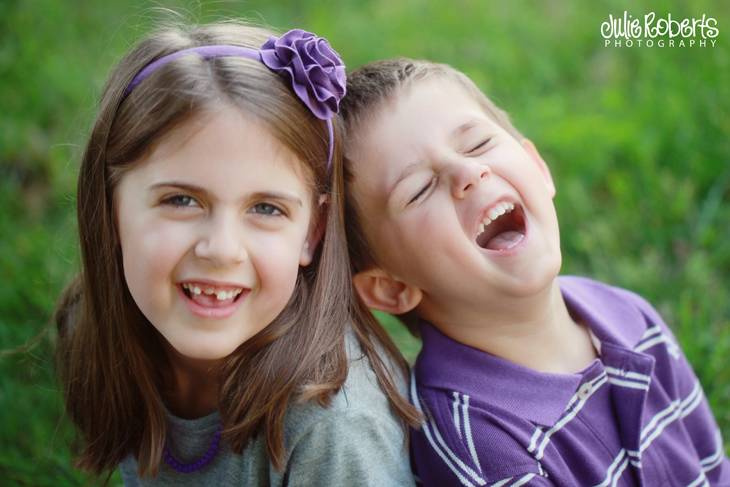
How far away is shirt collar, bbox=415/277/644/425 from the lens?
76.2 inches

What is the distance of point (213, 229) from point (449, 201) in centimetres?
58

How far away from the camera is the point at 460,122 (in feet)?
6.59

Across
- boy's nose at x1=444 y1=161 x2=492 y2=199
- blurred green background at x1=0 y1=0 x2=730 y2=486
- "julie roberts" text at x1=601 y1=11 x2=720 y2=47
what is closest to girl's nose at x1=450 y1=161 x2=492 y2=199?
boy's nose at x1=444 y1=161 x2=492 y2=199

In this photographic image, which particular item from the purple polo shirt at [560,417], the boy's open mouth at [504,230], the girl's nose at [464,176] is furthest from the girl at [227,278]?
the boy's open mouth at [504,230]

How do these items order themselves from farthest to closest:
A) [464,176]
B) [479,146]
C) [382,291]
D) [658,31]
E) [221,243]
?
1. [658,31]
2. [382,291]
3. [479,146]
4. [464,176]
5. [221,243]

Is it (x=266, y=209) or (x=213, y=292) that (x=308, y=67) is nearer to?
(x=266, y=209)

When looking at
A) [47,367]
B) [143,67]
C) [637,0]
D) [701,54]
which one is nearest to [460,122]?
[143,67]

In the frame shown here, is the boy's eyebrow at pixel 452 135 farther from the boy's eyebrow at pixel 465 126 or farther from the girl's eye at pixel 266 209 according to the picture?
the girl's eye at pixel 266 209

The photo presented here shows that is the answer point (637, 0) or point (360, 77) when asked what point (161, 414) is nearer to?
point (360, 77)

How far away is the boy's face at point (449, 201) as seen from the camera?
1.94m

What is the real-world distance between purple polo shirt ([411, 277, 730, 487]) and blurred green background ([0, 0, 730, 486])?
2.01 feet

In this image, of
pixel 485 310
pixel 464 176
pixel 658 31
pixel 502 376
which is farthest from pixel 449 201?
pixel 658 31

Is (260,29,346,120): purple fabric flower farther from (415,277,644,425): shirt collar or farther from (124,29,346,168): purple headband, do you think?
(415,277,644,425): shirt collar

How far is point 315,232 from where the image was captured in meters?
1.96
